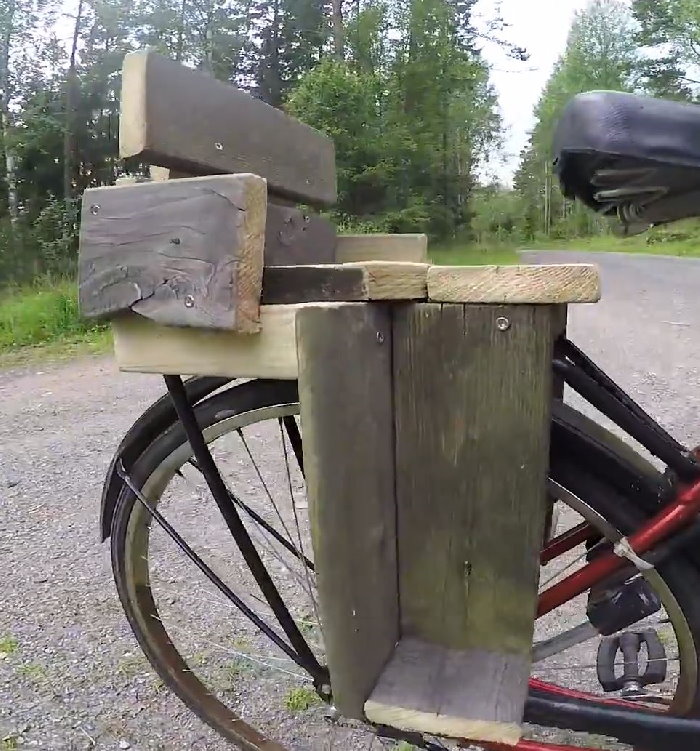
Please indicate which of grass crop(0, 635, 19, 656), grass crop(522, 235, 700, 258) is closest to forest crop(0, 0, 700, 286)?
grass crop(522, 235, 700, 258)

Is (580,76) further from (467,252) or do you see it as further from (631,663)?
(631,663)

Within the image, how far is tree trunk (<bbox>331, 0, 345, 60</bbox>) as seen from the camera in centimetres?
2139

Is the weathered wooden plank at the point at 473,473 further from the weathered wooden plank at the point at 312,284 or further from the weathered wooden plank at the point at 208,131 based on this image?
the weathered wooden plank at the point at 208,131

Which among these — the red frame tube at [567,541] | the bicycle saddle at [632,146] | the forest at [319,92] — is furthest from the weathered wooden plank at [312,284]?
the forest at [319,92]

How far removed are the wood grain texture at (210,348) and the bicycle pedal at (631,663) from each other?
107 centimetres

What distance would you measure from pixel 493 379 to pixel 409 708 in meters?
0.57

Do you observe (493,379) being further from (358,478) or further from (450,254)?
(450,254)

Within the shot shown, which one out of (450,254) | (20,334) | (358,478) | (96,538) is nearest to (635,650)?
(358,478)

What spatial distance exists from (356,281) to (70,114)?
17927mm

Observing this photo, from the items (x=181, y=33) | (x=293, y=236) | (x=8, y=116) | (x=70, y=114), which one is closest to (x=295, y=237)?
(x=293, y=236)

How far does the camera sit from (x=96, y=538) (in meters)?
3.09

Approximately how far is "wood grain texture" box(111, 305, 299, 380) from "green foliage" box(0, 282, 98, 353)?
18.8 feet

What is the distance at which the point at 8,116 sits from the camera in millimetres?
17078

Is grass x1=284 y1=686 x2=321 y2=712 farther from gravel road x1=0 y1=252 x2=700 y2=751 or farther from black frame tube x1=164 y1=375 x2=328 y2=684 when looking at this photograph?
black frame tube x1=164 y1=375 x2=328 y2=684
